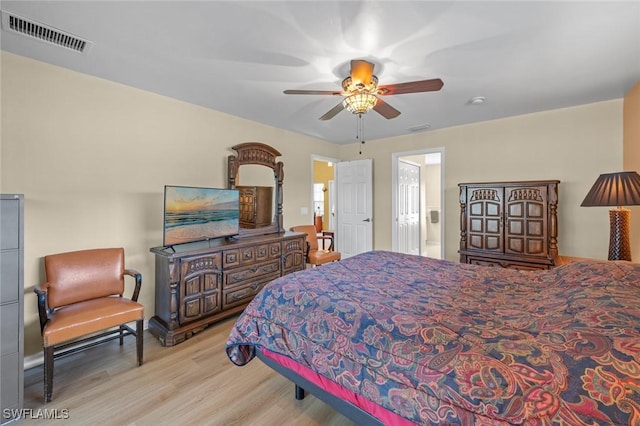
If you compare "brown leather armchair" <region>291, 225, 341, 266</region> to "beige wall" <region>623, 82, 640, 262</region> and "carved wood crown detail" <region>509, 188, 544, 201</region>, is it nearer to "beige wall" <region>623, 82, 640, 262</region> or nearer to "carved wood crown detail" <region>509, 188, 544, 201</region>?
"carved wood crown detail" <region>509, 188, 544, 201</region>

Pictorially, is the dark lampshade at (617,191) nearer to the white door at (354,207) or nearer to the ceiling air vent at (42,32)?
the white door at (354,207)

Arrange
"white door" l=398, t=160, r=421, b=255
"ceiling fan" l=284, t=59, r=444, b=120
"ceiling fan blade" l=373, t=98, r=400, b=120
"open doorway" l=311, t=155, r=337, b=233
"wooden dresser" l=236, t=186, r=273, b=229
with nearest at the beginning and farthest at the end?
1. "ceiling fan" l=284, t=59, r=444, b=120
2. "ceiling fan blade" l=373, t=98, r=400, b=120
3. "wooden dresser" l=236, t=186, r=273, b=229
4. "white door" l=398, t=160, r=421, b=255
5. "open doorway" l=311, t=155, r=337, b=233

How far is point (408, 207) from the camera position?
5.75 meters

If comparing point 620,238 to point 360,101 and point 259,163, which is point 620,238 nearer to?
point 360,101

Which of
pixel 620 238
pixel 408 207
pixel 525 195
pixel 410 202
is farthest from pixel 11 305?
pixel 410 202

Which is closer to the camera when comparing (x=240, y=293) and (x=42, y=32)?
(x=42, y=32)

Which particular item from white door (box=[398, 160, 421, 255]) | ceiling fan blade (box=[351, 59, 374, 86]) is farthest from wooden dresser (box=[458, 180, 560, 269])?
ceiling fan blade (box=[351, 59, 374, 86])

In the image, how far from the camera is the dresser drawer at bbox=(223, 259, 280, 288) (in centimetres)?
319

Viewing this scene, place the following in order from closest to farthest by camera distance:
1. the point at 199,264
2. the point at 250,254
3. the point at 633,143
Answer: the point at 199,264, the point at 633,143, the point at 250,254

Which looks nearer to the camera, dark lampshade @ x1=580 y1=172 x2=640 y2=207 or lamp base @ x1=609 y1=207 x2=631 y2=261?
dark lampshade @ x1=580 y1=172 x2=640 y2=207

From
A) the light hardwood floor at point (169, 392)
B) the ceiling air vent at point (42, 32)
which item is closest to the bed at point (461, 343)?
the light hardwood floor at point (169, 392)

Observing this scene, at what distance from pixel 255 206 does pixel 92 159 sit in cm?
192

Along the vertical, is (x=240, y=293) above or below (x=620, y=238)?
below

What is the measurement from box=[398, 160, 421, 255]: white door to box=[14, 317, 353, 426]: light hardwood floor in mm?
3929
